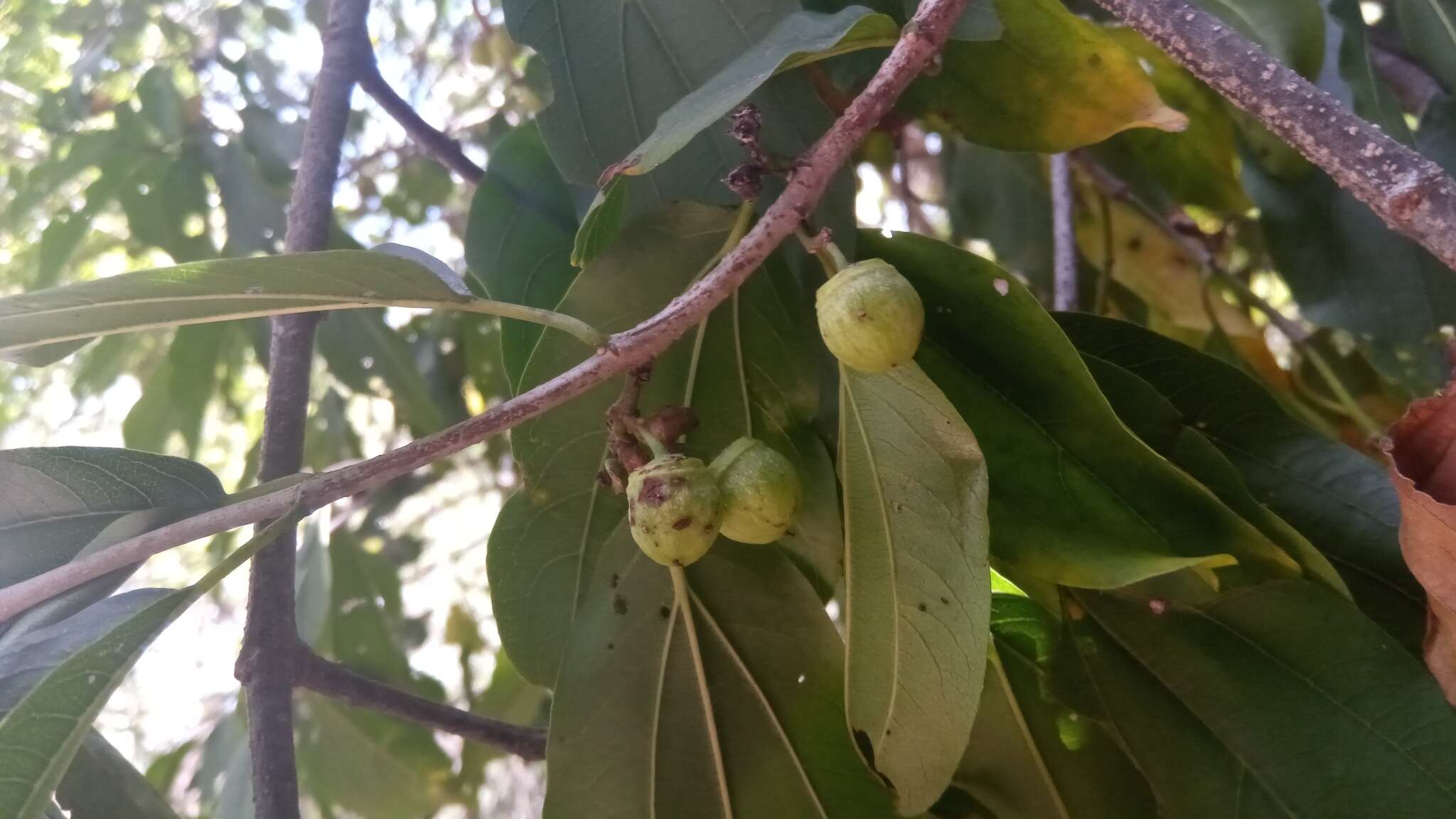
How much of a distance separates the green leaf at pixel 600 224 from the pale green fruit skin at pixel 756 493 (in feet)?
0.60

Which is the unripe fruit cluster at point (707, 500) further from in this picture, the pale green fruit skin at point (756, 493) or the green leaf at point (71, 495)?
the green leaf at point (71, 495)

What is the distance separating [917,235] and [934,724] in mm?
388

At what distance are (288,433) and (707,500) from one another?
0.53 meters

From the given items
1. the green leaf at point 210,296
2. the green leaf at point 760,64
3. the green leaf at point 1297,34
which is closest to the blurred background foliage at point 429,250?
the green leaf at point 1297,34

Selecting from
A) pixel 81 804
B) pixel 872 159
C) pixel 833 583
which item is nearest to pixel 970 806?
pixel 833 583

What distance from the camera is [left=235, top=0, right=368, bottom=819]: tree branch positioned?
812 millimetres

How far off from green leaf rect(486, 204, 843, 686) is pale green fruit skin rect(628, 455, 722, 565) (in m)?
0.17

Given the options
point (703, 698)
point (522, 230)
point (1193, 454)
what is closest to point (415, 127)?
point (522, 230)

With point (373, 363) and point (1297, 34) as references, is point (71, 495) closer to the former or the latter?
point (373, 363)

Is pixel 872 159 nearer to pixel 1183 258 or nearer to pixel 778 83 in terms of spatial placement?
pixel 1183 258

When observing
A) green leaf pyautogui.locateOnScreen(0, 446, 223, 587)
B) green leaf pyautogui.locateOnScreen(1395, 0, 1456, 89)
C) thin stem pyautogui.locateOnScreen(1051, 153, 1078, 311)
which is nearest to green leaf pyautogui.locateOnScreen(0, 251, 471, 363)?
green leaf pyautogui.locateOnScreen(0, 446, 223, 587)

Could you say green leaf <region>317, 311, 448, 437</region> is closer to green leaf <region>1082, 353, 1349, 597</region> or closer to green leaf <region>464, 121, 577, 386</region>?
green leaf <region>464, 121, 577, 386</region>

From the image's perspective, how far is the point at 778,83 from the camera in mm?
786

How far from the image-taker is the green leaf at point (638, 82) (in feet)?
2.60
